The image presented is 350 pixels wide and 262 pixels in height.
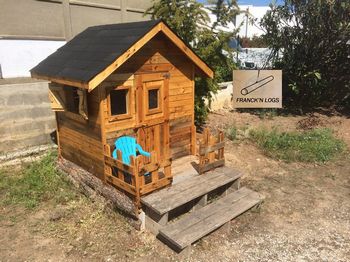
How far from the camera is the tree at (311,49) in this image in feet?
43.5

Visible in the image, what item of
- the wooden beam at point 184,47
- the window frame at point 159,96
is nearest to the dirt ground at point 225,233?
the window frame at point 159,96

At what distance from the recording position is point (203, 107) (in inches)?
428

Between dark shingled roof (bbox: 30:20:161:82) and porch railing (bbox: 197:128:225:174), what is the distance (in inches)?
95.1

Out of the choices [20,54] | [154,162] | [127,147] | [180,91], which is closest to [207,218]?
[154,162]

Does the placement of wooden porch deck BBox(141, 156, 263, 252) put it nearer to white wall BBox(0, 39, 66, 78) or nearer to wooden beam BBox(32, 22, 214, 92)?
wooden beam BBox(32, 22, 214, 92)

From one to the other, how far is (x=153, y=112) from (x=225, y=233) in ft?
9.23

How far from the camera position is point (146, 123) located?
6.74 meters

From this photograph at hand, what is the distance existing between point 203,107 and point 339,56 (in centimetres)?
823

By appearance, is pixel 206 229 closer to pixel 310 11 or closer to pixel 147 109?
pixel 147 109

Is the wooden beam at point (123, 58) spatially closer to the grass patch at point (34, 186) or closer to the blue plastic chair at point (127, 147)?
the blue plastic chair at point (127, 147)

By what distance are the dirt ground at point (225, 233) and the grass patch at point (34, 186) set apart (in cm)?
25

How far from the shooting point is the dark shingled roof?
570cm

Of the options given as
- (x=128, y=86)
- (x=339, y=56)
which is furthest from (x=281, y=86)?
(x=128, y=86)

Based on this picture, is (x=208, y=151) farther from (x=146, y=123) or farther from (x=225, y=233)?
(x=225, y=233)
